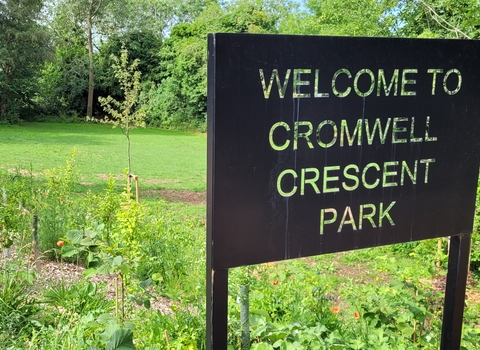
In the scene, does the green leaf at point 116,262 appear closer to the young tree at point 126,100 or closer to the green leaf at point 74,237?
the green leaf at point 74,237

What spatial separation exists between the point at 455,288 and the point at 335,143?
961mm

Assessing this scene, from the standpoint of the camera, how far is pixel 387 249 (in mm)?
6434

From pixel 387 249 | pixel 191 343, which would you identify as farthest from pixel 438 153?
pixel 387 249

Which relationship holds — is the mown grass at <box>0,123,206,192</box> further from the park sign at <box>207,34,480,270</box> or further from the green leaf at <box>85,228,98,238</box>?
the park sign at <box>207,34,480,270</box>

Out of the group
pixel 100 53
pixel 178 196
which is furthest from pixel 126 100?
pixel 100 53

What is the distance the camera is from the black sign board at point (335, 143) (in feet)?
5.68

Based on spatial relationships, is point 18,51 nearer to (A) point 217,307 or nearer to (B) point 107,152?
(B) point 107,152

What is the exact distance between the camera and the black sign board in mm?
1731

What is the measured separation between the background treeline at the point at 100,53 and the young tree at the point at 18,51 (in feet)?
0.13

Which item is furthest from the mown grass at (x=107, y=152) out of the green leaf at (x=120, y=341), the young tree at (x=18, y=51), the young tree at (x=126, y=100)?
the green leaf at (x=120, y=341)

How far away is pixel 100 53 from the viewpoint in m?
26.7

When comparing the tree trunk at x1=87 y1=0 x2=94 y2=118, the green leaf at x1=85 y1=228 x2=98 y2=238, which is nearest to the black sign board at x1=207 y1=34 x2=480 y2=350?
the green leaf at x1=85 y1=228 x2=98 y2=238

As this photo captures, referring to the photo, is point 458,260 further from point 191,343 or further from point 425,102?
point 191,343

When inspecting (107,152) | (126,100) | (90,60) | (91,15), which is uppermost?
(91,15)
